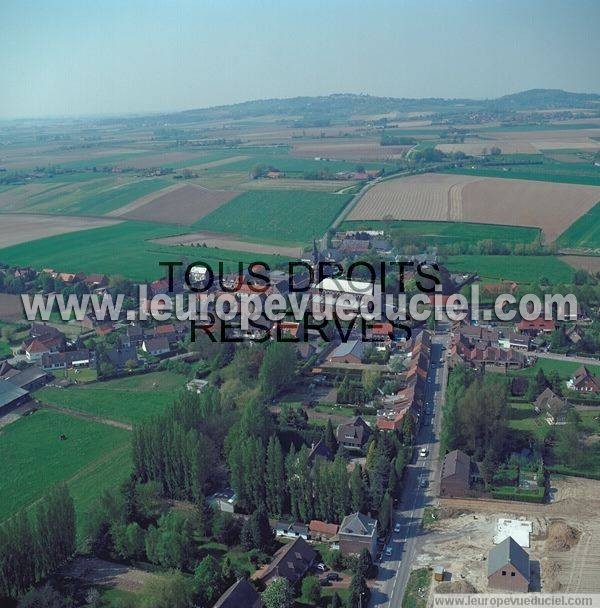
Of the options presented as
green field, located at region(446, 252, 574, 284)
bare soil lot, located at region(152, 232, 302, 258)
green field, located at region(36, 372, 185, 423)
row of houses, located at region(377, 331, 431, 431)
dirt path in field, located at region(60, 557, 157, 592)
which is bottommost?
dirt path in field, located at region(60, 557, 157, 592)

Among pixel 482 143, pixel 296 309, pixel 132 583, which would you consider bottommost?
pixel 132 583

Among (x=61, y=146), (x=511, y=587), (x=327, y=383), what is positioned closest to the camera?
(x=511, y=587)

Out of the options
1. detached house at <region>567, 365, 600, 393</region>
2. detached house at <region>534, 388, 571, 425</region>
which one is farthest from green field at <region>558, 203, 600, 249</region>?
detached house at <region>534, 388, 571, 425</region>

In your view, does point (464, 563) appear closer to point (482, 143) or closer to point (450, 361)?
point (450, 361)

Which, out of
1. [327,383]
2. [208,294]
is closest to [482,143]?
[208,294]

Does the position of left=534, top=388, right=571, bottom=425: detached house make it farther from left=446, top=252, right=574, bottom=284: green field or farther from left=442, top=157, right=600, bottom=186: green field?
left=442, top=157, right=600, bottom=186: green field

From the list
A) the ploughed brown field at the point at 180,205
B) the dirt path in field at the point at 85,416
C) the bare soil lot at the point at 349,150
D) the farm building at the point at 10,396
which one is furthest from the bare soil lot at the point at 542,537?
the bare soil lot at the point at 349,150
